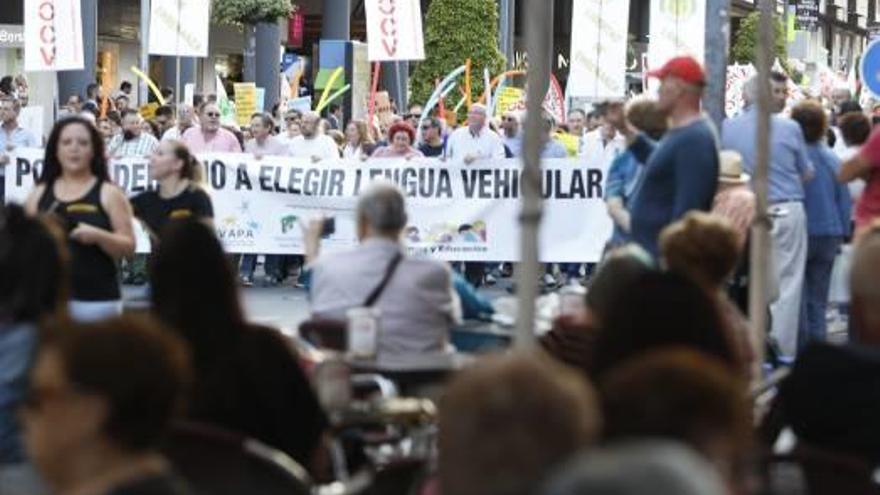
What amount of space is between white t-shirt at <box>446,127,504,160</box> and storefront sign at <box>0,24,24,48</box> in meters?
21.8

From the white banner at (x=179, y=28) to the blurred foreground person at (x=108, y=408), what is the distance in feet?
77.2

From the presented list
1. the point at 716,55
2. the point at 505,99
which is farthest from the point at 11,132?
the point at 505,99

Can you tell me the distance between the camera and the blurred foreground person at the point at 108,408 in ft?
14.0

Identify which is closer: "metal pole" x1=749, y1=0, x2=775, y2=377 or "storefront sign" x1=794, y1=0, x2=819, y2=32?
"metal pole" x1=749, y1=0, x2=775, y2=377

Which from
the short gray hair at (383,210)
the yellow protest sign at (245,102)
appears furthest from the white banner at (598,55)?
the short gray hair at (383,210)

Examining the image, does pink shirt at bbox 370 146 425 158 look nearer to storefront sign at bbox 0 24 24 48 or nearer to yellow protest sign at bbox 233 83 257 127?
yellow protest sign at bbox 233 83 257 127

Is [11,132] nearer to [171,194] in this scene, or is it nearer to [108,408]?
[171,194]

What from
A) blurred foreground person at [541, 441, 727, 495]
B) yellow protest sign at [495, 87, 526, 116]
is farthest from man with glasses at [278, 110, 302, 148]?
blurred foreground person at [541, 441, 727, 495]

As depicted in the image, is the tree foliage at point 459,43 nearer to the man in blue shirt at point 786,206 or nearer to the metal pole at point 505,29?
the metal pole at point 505,29

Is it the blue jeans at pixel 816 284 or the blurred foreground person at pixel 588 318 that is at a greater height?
the blurred foreground person at pixel 588 318

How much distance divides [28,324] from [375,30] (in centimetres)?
2133

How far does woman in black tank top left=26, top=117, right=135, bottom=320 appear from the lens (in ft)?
32.8

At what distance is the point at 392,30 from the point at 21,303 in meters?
21.4

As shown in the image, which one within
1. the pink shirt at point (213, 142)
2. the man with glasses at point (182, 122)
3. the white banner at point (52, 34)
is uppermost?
the white banner at point (52, 34)
